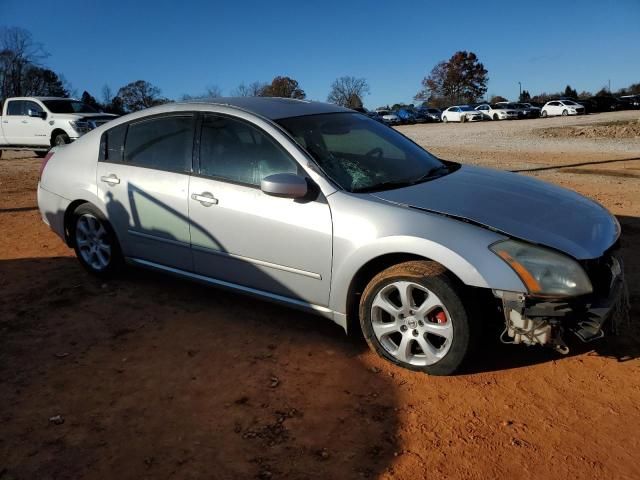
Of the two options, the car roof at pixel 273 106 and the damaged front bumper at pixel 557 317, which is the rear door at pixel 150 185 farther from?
the damaged front bumper at pixel 557 317

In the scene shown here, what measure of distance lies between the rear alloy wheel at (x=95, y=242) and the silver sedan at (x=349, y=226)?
2 centimetres

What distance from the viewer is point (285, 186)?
3328 mm

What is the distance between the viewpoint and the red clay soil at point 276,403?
97.0 inches

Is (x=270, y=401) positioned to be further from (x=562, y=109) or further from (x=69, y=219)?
(x=562, y=109)

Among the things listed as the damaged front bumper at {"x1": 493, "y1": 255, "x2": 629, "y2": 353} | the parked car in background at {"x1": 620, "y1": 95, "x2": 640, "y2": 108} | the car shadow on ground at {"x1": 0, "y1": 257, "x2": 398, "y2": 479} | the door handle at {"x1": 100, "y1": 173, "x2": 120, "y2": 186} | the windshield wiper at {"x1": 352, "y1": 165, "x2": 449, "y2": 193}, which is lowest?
the car shadow on ground at {"x1": 0, "y1": 257, "x2": 398, "y2": 479}

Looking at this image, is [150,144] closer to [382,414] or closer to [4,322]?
[4,322]

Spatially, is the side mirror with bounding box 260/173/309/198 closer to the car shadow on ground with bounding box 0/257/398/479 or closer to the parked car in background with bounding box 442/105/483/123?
the car shadow on ground with bounding box 0/257/398/479

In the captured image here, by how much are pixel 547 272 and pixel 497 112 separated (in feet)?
143

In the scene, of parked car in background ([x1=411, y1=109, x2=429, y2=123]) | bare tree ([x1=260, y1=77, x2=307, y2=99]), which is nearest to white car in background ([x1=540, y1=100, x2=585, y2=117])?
parked car in background ([x1=411, y1=109, x2=429, y2=123])

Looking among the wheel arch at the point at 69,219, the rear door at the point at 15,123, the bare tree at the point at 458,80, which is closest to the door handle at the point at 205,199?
the wheel arch at the point at 69,219

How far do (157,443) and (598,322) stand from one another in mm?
2296

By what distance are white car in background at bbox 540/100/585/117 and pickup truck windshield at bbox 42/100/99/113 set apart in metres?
37.6

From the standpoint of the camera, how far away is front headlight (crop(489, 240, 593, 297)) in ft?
9.21

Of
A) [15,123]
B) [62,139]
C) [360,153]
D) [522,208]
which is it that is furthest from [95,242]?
[15,123]
